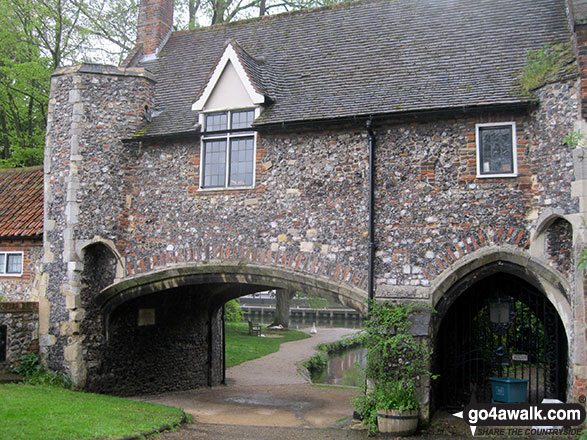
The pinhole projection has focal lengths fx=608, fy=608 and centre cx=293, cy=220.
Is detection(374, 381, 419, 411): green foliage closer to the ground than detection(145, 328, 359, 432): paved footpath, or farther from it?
farther from it

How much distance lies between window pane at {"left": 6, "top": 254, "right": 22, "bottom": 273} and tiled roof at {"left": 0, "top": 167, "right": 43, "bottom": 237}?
538 millimetres

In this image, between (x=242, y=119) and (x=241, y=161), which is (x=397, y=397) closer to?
(x=241, y=161)

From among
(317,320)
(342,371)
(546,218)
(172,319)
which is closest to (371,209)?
(546,218)

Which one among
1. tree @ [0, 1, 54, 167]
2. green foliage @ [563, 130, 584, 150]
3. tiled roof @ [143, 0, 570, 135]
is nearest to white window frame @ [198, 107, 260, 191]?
tiled roof @ [143, 0, 570, 135]

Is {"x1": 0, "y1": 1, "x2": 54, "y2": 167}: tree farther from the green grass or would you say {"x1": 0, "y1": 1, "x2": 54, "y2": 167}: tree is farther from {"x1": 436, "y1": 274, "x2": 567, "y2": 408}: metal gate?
{"x1": 436, "y1": 274, "x2": 567, "y2": 408}: metal gate

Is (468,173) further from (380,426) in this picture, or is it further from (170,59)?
(170,59)

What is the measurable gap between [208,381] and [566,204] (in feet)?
34.1

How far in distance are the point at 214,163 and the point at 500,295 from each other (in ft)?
19.7

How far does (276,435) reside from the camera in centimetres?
988

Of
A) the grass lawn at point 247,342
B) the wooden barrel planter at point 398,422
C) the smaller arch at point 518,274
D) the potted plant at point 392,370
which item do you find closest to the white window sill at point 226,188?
the potted plant at point 392,370

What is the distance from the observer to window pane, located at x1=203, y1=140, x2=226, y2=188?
12.0 meters

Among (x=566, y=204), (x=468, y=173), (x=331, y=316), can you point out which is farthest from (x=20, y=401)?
(x=331, y=316)

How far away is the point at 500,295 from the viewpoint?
11.1 metres

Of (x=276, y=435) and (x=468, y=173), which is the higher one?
(x=468, y=173)
